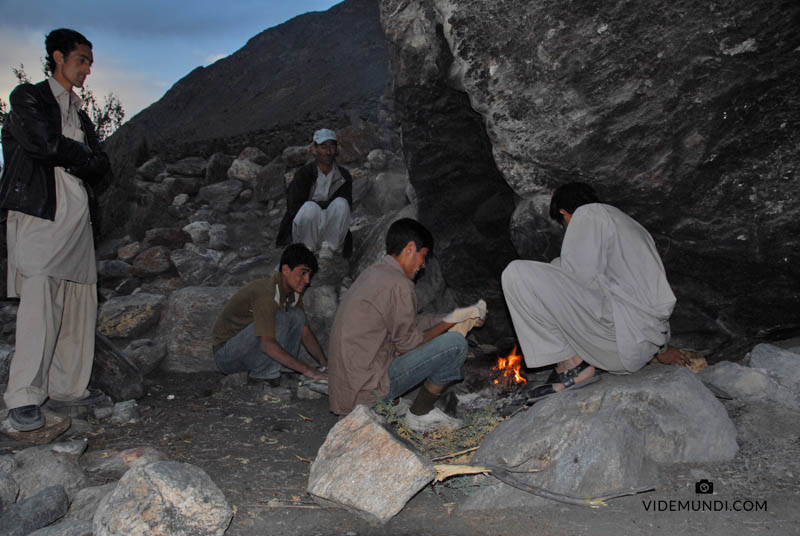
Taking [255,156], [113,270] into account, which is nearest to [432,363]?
[113,270]

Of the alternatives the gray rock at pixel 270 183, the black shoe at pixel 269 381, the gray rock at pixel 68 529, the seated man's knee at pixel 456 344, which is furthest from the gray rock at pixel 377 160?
the gray rock at pixel 68 529

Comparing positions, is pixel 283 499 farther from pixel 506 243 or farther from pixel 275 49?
pixel 275 49

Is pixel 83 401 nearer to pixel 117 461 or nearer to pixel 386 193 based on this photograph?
pixel 117 461

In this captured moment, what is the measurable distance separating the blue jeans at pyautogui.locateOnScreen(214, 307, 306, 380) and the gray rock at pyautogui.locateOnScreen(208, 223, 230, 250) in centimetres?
317

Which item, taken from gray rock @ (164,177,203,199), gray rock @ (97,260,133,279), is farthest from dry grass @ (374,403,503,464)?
gray rock @ (164,177,203,199)

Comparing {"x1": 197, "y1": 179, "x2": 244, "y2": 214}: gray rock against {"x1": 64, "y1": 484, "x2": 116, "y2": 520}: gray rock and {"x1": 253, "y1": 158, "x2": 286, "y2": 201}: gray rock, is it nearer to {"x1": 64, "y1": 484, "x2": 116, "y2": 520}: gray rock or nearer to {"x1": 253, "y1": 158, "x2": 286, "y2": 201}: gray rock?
{"x1": 253, "y1": 158, "x2": 286, "y2": 201}: gray rock

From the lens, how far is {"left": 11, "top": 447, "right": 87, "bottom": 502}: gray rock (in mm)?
2945

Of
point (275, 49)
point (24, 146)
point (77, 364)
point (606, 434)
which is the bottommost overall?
point (606, 434)

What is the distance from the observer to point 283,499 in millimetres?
2951

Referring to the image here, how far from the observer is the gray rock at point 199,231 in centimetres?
804

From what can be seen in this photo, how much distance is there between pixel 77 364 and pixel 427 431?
2.27m

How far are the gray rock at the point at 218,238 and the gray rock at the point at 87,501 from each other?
5.16 meters

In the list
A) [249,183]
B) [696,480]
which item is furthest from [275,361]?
[249,183]
